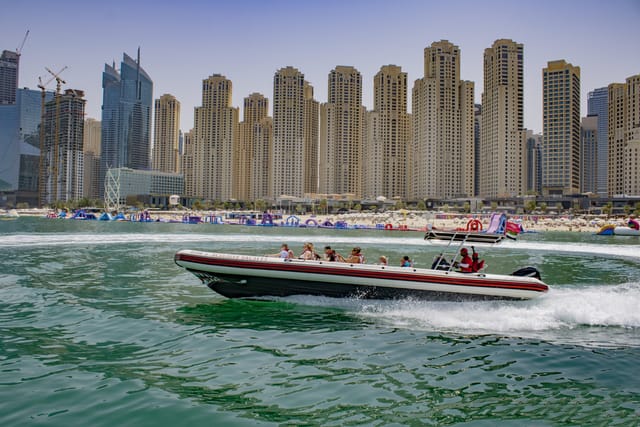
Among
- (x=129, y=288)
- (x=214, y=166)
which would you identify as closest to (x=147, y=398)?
(x=129, y=288)

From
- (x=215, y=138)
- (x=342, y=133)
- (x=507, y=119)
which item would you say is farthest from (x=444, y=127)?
(x=215, y=138)

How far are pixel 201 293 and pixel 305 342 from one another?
21.8 feet

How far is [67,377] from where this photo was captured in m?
7.25

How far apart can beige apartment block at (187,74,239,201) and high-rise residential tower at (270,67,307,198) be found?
98.9 ft

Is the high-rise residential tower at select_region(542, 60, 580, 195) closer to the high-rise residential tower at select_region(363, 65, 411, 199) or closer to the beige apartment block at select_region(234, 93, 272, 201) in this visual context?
the high-rise residential tower at select_region(363, 65, 411, 199)

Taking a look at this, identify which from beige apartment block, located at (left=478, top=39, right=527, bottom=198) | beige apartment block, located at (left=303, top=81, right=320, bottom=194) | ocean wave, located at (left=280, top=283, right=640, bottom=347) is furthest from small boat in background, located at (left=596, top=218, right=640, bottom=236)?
beige apartment block, located at (left=303, top=81, right=320, bottom=194)

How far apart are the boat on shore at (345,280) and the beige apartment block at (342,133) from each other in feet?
506

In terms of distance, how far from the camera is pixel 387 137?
526 ft

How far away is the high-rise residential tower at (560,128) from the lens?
433 ft

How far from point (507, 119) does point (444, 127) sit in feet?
60.9

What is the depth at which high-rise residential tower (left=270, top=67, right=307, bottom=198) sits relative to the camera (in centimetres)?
16100

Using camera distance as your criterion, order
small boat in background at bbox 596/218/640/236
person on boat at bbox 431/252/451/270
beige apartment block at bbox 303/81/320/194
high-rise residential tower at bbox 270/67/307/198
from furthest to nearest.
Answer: beige apartment block at bbox 303/81/320/194, high-rise residential tower at bbox 270/67/307/198, small boat in background at bbox 596/218/640/236, person on boat at bbox 431/252/451/270

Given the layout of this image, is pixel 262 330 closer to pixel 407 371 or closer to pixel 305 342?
pixel 305 342

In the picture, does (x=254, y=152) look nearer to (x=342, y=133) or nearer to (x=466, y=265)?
(x=342, y=133)
